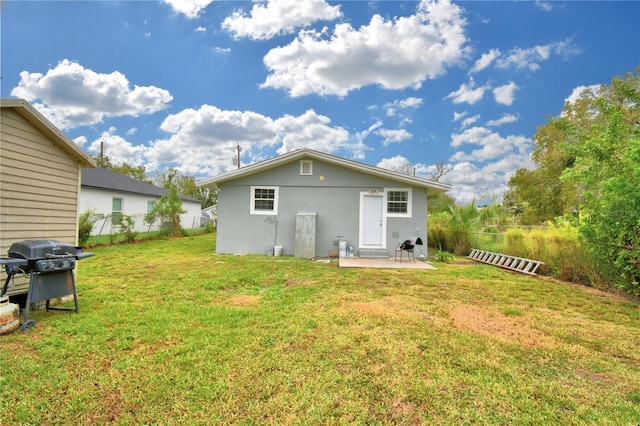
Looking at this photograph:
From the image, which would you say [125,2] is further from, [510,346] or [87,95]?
[510,346]

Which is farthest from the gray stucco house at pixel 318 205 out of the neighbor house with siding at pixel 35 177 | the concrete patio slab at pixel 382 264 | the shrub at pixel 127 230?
the neighbor house with siding at pixel 35 177

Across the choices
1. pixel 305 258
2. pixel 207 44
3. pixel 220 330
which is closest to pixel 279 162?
pixel 305 258

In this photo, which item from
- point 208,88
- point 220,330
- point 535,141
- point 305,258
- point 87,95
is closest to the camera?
point 220,330

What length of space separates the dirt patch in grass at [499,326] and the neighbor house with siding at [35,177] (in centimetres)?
584

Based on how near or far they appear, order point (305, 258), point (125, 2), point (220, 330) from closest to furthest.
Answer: point (220, 330) → point (125, 2) → point (305, 258)

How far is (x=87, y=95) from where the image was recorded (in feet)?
36.8

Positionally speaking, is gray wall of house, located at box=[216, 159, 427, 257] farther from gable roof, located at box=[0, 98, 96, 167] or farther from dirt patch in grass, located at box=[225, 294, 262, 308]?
gable roof, located at box=[0, 98, 96, 167]

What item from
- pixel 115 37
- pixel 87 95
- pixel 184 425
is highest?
pixel 115 37

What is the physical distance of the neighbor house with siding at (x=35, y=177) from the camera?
Result: 3570 mm

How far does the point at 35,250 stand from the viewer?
3.34 m

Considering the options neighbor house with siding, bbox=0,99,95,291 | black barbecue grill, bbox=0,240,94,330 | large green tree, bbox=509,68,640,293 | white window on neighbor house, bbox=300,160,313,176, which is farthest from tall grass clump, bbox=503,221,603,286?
neighbor house with siding, bbox=0,99,95,291

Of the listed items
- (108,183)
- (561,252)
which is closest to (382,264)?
(561,252)

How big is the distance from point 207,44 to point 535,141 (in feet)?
77.4

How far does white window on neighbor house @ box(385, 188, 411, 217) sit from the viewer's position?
32.0 ft
